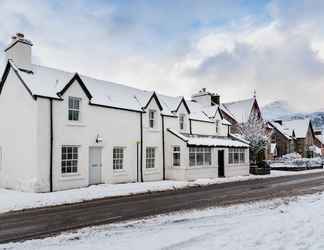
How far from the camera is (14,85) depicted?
21.7 m

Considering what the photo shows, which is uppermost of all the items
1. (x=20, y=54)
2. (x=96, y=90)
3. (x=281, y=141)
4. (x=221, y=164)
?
(x=20, y=54)

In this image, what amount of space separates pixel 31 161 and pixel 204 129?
21012 mm

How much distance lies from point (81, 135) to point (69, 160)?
1.89m

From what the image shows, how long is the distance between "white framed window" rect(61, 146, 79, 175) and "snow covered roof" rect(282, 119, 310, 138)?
63343 millimetres

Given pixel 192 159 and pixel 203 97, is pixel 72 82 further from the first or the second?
pixel 203 97

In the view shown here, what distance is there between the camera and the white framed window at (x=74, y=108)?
22359mm

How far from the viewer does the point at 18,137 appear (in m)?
21.2

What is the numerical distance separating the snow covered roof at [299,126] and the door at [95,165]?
201ft

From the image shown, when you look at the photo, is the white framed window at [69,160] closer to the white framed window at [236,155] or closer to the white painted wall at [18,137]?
the white painted wall at [18,137]

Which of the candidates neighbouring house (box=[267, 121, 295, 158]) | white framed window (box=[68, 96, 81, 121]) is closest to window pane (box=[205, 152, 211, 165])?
white framed window (box=[68, 96, 81, 121])

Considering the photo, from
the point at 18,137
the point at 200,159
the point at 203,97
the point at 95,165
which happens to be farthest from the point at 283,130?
the point at 18,137

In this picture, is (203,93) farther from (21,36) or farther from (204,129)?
(21,36)

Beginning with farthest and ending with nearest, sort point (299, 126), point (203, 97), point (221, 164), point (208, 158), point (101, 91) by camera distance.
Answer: point (299, 126) → point (203, 97) → point (221, 164) → point (208, 158) → point (101, 91)

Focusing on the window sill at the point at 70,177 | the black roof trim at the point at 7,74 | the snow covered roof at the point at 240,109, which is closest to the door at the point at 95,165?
the window sill at the point at 70,177
